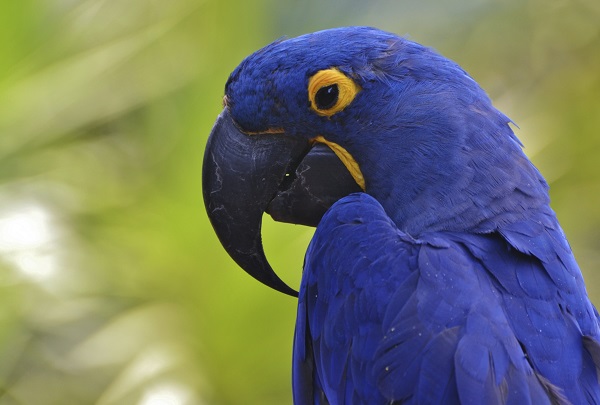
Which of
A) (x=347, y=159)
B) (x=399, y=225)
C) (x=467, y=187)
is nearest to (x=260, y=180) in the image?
A: (x=347, y=159)

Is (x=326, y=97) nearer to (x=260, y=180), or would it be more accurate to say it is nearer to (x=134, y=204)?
(x=260, y=180)

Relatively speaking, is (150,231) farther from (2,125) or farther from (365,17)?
(365,17)

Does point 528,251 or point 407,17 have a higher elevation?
point 407,17

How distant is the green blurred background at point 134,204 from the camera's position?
9.29 feet

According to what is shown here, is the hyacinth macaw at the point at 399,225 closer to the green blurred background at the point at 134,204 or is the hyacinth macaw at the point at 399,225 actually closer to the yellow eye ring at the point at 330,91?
the yellow eye ring at the point at 330,91

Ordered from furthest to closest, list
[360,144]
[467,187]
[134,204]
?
1. [134,204]
2. [360,144]
3. [467,187]

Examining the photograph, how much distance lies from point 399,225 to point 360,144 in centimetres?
17

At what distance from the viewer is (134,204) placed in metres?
2.99

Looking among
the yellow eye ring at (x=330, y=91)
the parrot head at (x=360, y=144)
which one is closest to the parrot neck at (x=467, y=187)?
the parrot head at (x=360, y=144)

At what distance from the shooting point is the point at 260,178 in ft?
5.41

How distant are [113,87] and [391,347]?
6.91 ft

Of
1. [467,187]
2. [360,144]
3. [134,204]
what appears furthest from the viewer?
[134,204]

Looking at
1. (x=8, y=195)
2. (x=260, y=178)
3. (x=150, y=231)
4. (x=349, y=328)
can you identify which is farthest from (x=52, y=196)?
(x=349, y=328)

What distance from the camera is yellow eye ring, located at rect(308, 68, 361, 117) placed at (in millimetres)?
Answer: 1578
